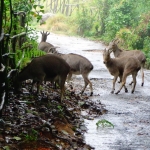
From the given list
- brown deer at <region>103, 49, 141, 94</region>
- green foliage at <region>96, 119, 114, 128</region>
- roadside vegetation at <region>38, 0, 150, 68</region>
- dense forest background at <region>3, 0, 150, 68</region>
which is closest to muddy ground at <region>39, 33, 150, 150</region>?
green foliage at <region>96, 119, 114, 128</region>

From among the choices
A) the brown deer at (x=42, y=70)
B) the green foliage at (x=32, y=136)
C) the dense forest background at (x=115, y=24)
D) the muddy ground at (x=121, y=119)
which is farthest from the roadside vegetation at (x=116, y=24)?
the green foliage at (x=32, y=136)

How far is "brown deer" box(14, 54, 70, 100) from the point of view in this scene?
30.6 feet

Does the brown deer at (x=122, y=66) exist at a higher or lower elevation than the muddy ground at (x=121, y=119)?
higher

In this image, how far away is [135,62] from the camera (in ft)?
45.4

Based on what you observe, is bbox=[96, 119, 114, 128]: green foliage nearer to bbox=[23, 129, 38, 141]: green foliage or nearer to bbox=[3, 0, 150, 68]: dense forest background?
bbox=[23, 129, 38, 141]: green foliage

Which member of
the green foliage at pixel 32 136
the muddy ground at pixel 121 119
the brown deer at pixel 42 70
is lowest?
the muddy ground at pixel 121 119

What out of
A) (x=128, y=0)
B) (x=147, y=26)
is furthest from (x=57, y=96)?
(x=128, y=0)

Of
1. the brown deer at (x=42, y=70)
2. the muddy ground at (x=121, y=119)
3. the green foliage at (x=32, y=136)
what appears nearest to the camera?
the green foliage at (x=32, y=136)

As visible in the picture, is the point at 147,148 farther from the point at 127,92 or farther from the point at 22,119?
the point at 127,92

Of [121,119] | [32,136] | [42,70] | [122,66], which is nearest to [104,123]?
[121,119]

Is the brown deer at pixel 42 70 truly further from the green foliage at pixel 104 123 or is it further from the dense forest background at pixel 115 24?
the dense forest background at pixel 115 24

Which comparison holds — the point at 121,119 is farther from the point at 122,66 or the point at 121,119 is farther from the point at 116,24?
the point at 116,24

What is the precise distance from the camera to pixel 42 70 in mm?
9453

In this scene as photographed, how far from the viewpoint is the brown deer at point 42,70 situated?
367 inches
